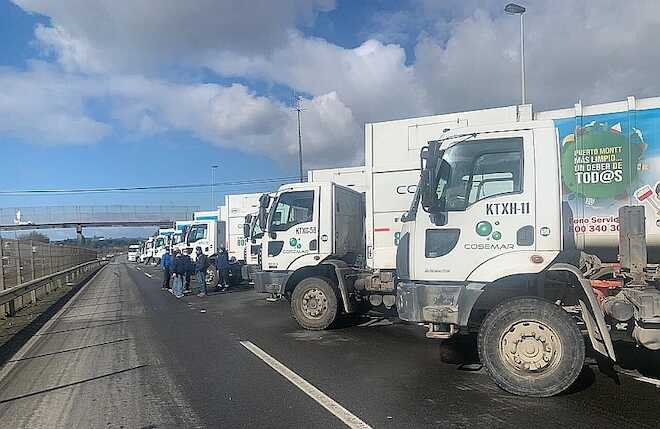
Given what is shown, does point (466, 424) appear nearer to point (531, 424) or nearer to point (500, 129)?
point (531, 424)

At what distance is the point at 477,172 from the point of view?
275 inches

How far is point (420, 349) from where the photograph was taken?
9125 millimetres

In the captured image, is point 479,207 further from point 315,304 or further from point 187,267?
point 187,267

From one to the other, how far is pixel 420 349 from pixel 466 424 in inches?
144

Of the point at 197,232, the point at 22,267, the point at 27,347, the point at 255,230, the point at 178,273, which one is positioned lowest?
the point at 27,347

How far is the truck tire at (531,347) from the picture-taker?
6277 millimetres

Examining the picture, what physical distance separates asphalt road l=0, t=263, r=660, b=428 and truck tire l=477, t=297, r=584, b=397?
7.2 inches

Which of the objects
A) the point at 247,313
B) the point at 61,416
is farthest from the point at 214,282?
the point at 61,416

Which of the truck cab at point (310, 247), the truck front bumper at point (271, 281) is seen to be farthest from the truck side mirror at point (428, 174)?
the truck front bumper at point (271, 281)

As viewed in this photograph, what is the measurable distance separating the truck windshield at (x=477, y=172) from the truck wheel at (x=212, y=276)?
17.1 metres

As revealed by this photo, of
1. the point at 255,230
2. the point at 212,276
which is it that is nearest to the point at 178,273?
the point at 212,276

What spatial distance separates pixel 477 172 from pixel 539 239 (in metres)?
1.04

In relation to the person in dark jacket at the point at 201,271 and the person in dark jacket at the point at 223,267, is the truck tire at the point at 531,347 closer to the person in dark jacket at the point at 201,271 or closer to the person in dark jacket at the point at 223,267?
the person in dark jacket at the point at 201,271

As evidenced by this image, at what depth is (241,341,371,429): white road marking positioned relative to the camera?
5.62 metres
